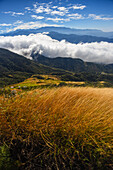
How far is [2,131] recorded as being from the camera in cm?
242

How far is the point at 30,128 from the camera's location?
2.49m

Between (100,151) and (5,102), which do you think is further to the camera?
(5,102)

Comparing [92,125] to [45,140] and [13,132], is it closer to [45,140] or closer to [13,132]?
[45,140]

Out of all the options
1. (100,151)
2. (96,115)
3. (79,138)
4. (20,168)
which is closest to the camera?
(20,168)

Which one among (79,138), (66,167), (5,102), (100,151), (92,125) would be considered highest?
(5,102)

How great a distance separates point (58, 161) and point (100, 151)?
2.93ft

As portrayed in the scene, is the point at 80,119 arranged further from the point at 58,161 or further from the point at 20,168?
the point at 20,168

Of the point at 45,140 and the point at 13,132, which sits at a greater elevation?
the point at 13,132

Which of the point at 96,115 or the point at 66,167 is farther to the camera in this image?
the point at 96,115

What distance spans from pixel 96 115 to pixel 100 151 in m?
1.03

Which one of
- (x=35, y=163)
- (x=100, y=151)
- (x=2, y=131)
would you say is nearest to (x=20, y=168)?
(x=35, y=163)

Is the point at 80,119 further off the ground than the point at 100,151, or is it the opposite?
the point at 80,119

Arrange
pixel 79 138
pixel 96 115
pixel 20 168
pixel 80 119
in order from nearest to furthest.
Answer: pixel 20 168 < pixel 79 138 < pixel 80 119 < pixel 96 115

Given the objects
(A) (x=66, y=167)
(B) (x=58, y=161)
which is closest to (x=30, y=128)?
(B) (x=58, y=161)
